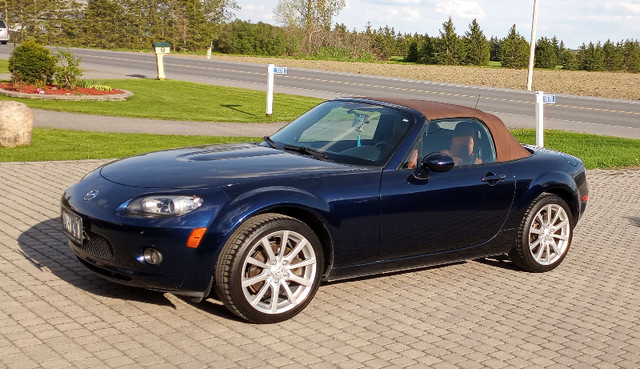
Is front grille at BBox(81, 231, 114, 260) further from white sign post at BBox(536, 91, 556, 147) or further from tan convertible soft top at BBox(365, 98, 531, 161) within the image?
white sign post at BBox(536, 91, 556, 147)

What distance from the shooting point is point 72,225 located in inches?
228

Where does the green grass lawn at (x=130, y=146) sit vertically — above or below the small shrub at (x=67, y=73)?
below

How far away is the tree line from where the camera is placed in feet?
196

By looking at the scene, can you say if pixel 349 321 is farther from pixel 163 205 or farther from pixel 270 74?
pixel 270 74

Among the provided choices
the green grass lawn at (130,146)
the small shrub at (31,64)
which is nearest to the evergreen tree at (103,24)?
the small shrub at (31,64)

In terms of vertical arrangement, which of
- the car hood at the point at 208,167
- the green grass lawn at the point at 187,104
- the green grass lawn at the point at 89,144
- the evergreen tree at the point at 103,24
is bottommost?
the green grass lawn at the point at 89,144

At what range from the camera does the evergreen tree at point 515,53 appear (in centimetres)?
6444

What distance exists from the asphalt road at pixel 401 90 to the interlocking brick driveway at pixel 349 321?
1641 centimetres

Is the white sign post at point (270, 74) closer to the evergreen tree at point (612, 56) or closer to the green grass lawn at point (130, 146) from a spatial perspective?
the green grass lawn at point (130, 146)

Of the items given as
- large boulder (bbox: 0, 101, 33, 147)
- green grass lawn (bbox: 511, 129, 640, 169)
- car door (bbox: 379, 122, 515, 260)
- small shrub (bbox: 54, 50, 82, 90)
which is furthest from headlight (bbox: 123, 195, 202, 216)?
small shrub (bbox: 54, 50, 82, 90)

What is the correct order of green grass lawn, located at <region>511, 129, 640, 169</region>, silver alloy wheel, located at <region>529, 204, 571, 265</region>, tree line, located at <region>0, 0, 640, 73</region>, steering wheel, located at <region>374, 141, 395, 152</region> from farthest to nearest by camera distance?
tree line, located at <region>0, 0, 640, 73</region>, green grass lawn, located at <region>511, 129, 640, 169</region>, silver alloy wheel, located at <region>529, 204, 571, 265</region>, steering wheel, located at <region>374, 141, 395, 152</region>

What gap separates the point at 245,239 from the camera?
5.34 m

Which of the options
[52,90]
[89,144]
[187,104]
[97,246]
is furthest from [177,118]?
[97,246]

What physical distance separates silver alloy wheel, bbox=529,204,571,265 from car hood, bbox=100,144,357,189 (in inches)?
82.4
